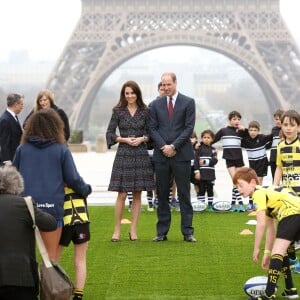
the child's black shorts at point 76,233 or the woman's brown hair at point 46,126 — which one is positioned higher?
the woman's brown hair at point 46,126

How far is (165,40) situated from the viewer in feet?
193

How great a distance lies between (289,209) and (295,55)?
51898mm

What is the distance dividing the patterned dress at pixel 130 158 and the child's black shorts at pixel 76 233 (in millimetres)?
2930

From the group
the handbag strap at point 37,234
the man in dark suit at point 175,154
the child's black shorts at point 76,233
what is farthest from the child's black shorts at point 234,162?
the handbag strap at point 37,234

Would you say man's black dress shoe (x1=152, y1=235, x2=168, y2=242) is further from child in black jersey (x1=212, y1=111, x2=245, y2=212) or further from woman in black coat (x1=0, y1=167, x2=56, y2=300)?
woman in black coat (x1=0, y1=167, x2=56, y2=300)

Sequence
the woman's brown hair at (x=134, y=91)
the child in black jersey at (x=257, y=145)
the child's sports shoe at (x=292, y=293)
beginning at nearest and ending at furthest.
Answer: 1. the child's sports shoe at (x=292, y=293)
2. the woman's brown hair at (x=134, y=91)
3. the child in black jersey at (x=257, y=145)

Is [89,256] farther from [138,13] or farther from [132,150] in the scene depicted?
[138,13]

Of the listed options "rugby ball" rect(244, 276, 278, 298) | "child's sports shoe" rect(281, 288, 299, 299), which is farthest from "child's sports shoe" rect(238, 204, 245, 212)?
"rugby ball" rect(244, 276, 278, 298)

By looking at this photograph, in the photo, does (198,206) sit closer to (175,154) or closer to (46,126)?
(175,154)

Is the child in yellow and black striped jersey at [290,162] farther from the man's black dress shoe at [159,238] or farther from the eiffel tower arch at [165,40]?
the eiffel tower arch at [165,40]

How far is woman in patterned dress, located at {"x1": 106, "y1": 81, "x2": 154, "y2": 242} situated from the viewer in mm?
9367

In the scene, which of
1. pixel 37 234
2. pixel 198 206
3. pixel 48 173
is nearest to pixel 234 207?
pixel 198 206

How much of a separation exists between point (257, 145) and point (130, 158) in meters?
3.17

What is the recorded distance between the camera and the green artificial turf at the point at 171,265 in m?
7.03
